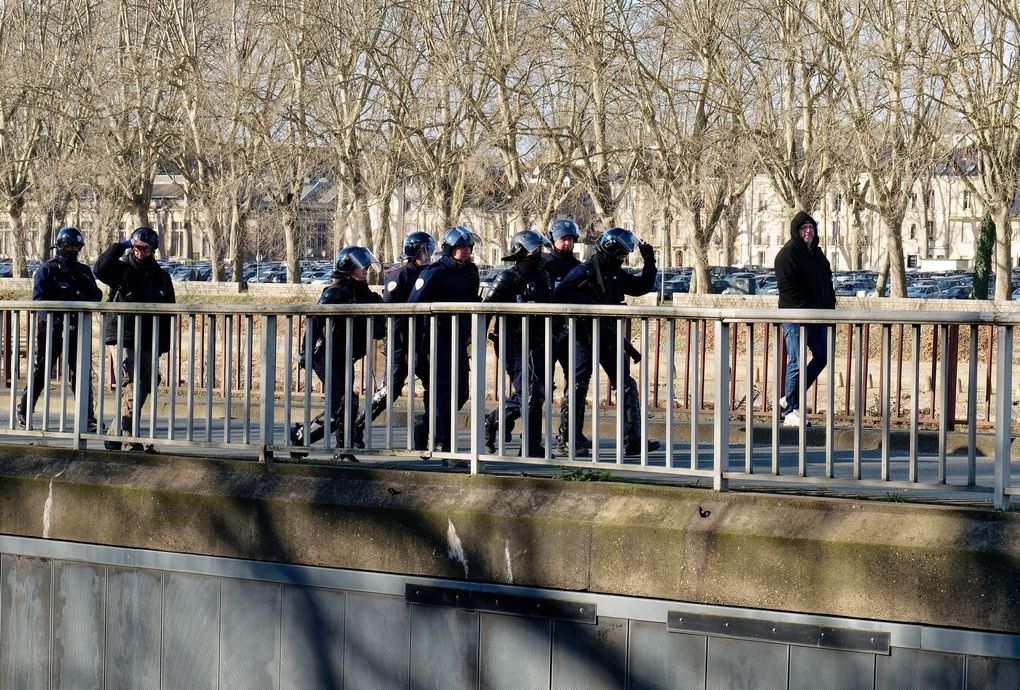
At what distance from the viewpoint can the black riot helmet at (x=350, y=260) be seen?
10.9 metres

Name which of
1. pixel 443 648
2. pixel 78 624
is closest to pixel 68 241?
pixel 78 624

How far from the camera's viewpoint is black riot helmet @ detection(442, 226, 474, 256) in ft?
35.4

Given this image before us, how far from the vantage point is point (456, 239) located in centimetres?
1079

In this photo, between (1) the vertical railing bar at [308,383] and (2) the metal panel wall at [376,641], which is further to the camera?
(1) the vertical railing bar at [308,383]

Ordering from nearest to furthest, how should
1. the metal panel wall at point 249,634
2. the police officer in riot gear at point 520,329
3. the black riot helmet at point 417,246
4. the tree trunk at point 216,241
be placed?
the metal panel wall at point 249,634, the police officer in riot gear at point 520,329, the black riot helmet at point 417,246, the tree trunk at point 216,241

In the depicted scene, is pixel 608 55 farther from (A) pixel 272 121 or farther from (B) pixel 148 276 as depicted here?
(B) pixel 148 276

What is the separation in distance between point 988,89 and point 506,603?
31.6 m

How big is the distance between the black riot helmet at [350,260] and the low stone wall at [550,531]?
2342mm

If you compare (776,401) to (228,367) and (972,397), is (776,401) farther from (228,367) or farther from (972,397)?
(228,367)

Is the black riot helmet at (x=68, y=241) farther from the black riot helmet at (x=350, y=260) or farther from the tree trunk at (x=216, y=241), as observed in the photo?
the tree trunk at (x=216, y=241)

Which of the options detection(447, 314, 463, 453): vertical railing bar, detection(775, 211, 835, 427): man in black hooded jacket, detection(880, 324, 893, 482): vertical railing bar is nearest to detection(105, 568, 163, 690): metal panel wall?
detection(447, 314, 463, 453): vertical railing bar

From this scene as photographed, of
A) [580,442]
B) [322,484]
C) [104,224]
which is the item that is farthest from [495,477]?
[104,224]

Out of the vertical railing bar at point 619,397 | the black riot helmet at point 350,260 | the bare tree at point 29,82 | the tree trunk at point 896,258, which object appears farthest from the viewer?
the bare tree at point 29,82

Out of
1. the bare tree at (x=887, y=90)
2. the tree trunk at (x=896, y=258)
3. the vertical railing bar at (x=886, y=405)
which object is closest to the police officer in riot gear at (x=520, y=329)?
the vertical railing bar at (x=886, y=405)
